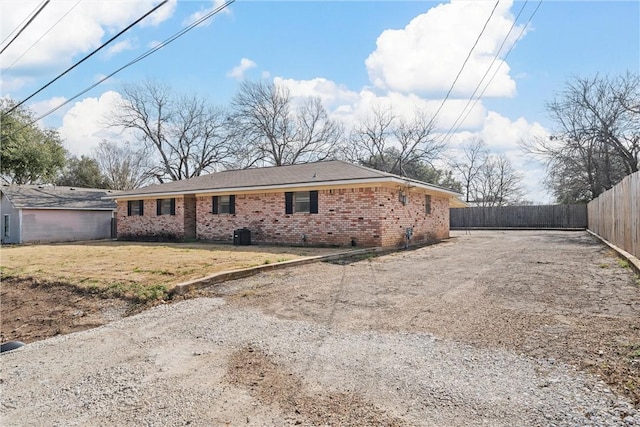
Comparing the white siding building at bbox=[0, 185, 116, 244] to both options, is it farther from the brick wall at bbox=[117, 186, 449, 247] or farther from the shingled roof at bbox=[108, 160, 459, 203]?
the brick wall at bbox=[117, 186, 449, 247]

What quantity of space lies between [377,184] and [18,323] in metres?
10.0

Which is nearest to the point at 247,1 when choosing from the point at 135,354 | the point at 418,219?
the point at 135,354

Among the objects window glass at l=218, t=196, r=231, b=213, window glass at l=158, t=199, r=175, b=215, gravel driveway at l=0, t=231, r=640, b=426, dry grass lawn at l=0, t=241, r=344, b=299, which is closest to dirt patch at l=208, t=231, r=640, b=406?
gravel driveway at l=0, t=231, r=640, b=426

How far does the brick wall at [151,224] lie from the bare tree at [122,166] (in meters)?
20.6

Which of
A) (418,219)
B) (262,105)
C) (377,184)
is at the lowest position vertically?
(418,219)

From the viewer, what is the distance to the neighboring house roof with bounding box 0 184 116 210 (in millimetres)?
21523

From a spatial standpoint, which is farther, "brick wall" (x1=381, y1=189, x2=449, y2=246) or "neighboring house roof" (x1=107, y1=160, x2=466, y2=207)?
"brick wall" (x1=381, y1=189, x2=449, y2=246)

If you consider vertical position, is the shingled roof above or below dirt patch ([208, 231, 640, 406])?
above

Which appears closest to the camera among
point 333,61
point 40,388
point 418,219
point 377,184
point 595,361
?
point 595,361

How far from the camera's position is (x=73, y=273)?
998 cm

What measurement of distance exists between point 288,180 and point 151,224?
9037 millimetres

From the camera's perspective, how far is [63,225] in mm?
22750

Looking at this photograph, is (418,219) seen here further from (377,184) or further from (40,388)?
(40,388)

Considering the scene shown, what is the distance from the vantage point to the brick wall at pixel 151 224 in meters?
19.0
